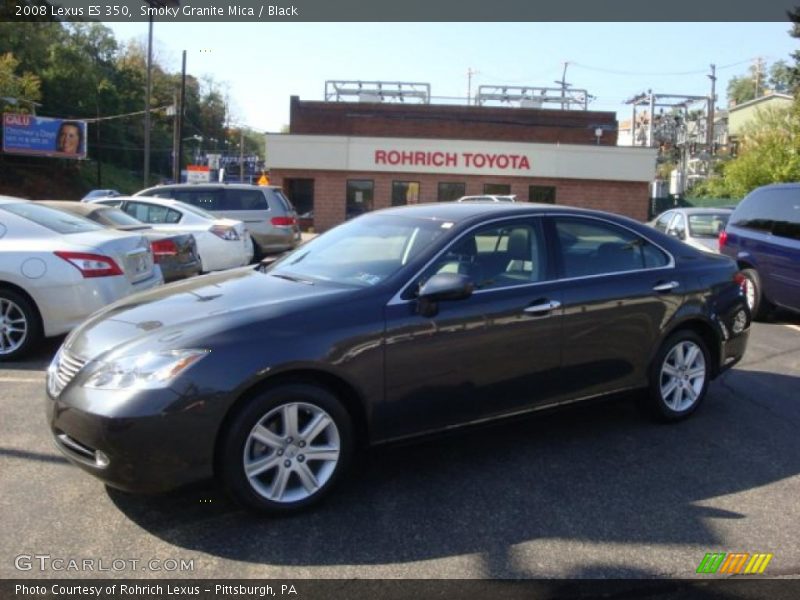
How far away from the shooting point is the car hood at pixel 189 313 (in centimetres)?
360

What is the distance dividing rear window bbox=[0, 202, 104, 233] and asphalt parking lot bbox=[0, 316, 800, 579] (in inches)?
92.8

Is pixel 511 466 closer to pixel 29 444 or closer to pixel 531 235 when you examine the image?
pixel 531 235

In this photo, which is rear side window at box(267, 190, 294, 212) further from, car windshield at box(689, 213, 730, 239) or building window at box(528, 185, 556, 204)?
building window at box(528, 185, 556, 204)

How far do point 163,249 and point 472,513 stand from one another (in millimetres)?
6037

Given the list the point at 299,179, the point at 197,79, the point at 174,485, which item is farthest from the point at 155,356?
the point at 197,79

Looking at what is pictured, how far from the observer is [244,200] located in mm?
15047

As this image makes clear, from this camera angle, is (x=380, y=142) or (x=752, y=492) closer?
(x=752, y=492)

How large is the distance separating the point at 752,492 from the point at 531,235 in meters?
1.97

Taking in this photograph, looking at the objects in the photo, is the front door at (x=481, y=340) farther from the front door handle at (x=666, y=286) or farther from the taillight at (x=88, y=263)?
the taillight at (x=88, y=263)

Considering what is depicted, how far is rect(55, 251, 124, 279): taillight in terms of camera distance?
6445mm

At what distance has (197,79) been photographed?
346ft

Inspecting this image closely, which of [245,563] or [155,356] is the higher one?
[155,356]

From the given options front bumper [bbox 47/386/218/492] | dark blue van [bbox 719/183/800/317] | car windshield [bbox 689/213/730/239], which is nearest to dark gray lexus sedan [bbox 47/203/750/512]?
front bumper [bbox 47/386/218/492]

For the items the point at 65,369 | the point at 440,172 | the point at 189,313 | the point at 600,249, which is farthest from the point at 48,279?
the point at 440,172
